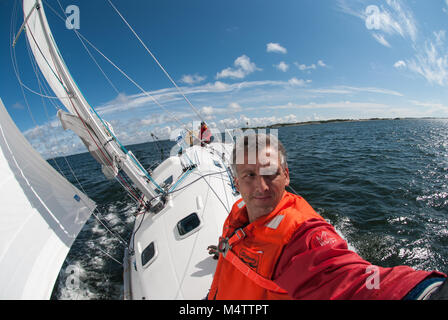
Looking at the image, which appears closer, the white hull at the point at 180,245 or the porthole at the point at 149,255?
the white hull at the point at 180,245

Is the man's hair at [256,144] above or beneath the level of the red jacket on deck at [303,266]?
above

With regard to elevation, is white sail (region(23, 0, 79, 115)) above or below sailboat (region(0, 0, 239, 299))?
above

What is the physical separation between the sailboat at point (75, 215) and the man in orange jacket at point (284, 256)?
128 cm

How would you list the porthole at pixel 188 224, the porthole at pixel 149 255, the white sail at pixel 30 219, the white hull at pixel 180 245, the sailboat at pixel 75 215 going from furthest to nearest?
the porthole at pixel 188 224 < the porthole at pixel 149 255 < the white hull at pixel 180 245 < the sailboat at pixel 75 215 < the white sail at pixel 30 219

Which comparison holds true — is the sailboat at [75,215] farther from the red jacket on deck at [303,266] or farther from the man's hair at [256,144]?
the man's hair at [256,144]

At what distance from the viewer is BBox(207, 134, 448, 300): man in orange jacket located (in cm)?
79

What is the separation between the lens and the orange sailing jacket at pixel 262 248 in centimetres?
110

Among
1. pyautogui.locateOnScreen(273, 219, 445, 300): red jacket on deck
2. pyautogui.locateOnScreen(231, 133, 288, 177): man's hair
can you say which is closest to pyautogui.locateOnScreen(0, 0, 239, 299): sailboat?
pyautogui.locateOnScreen(273, 219, 445, 300): red jacket on deck

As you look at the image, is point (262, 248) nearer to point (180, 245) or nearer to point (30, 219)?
point (180, 245)

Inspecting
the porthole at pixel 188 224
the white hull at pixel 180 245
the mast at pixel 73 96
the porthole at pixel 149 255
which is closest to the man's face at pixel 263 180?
the white hull at pixel 180 245

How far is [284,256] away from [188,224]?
2.37m

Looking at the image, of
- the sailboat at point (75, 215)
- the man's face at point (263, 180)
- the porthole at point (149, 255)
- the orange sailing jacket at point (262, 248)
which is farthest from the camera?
the porthole at point (149, 255)

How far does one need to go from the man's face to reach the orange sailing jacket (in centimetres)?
7

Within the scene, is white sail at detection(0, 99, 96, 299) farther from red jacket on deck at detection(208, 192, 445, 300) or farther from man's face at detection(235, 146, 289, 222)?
man's face at detection(235, 146, 289, 222)
